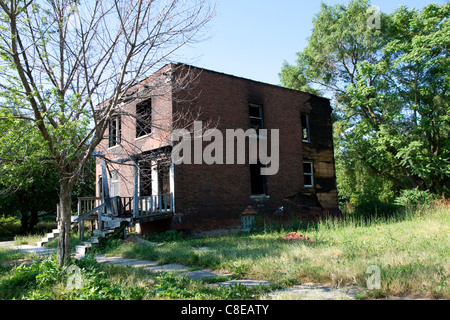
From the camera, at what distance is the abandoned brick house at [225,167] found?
571 inches

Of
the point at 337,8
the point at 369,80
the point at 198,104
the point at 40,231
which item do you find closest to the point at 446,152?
the point at 369,80

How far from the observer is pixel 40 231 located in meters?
26.2

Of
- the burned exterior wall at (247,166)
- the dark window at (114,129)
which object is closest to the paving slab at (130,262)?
the dark window at (114,129)

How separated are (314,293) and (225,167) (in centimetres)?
1109

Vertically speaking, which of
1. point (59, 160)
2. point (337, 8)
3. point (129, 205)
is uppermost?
point (337, 8)

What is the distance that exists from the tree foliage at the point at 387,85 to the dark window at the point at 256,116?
8.53 m

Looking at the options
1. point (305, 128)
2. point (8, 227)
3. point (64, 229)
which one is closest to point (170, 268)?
point (64, 229)

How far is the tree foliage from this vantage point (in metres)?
21.5

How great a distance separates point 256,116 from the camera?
60.3 feet

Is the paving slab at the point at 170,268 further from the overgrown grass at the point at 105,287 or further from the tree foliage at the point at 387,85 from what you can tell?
the tree foliage at the point at 387,85

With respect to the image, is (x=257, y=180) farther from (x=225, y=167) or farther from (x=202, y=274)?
(x=202, y=274)

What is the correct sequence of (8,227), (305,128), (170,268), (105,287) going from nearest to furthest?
(105,287), (170,268), (305,128), (8,227)

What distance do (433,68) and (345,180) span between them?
Result: 1270 cm
